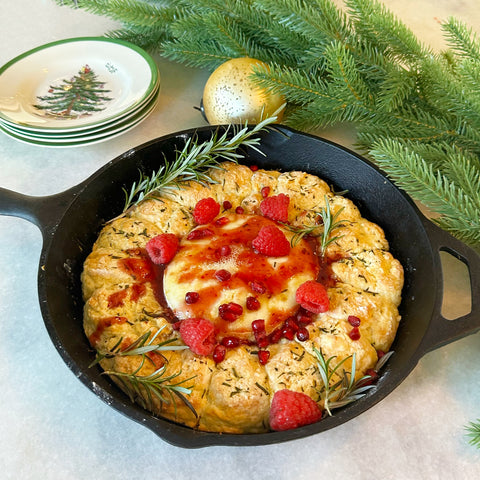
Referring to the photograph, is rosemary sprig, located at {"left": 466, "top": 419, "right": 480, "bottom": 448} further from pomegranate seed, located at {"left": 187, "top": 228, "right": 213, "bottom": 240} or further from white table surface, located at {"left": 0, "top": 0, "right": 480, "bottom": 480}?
pomegranate seed, located at {"left": 187, "top": 228, "right": 213, "bottom": 240}

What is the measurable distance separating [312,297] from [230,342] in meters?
0.37

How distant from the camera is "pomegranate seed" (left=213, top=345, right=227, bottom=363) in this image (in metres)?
1.77

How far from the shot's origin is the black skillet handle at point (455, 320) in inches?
64.3

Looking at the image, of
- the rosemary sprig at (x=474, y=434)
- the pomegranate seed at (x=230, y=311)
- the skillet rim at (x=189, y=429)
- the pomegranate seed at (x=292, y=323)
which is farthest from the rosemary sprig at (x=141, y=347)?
the rosemary sprig at (x=474, y=434)

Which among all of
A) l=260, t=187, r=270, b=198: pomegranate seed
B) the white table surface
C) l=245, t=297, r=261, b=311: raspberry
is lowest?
the white table surface

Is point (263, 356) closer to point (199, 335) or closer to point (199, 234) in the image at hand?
point (199, 335)

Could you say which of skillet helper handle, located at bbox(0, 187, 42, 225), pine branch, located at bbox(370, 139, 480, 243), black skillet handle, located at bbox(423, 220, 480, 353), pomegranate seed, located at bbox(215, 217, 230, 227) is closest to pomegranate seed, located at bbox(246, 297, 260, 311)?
pomegranate seed, located at bbox(215, 217, 230, 227)

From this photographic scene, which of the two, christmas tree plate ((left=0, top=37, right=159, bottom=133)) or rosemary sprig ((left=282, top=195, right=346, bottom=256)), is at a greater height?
rosemary sprig ((left=282, top=195, right=346, bottom=256))

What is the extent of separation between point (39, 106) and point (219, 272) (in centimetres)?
167

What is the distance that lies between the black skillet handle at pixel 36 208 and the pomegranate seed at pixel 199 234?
0.54 meters

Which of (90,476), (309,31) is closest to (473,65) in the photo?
(309,31)

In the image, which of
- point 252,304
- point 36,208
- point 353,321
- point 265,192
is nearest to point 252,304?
point 252,304

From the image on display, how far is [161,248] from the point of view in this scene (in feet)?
6.62

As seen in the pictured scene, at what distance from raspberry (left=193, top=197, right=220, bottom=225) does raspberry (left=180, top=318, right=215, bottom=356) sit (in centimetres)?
56
